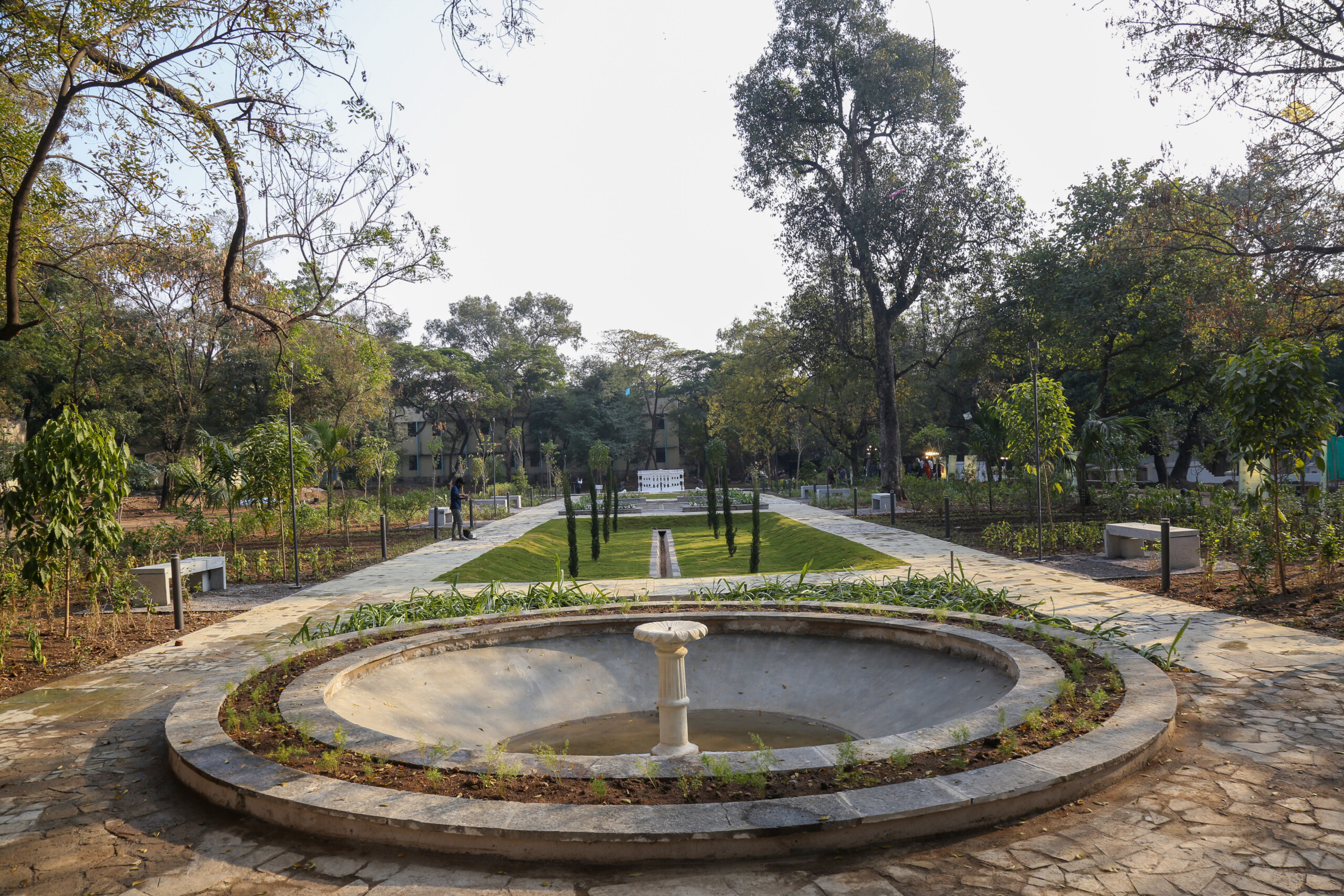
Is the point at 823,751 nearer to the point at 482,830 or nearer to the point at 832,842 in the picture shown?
the point at 832,842

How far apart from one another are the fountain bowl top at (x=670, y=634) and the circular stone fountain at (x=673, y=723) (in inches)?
0.6

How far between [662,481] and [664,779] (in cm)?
3542

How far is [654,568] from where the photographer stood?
47.6 ft

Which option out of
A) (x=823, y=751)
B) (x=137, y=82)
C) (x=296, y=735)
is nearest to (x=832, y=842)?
(x=823, y=751)

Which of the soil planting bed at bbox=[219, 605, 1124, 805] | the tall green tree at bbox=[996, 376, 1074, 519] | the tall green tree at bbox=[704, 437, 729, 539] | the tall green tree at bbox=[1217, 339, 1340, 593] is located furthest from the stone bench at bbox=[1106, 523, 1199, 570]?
the tall green tree at bbox=[704, 437, 729, 539]

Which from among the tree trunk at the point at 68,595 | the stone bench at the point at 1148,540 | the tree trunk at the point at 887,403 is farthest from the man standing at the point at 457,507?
the stone bench at the point at 1148,540

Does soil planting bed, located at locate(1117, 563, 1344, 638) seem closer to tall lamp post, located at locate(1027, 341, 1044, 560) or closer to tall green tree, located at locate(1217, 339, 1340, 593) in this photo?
tall green tree, located at locate(1217, 339, 1340, 593)

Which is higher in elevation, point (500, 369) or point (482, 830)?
point (500, 369)

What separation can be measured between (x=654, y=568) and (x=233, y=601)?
6.92 metres

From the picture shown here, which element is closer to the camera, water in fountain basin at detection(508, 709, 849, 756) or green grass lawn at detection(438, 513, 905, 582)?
water in fountain basin at detection(508, 709, 849, 756)

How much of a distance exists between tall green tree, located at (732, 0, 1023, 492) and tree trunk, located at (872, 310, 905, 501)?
1.7 inches

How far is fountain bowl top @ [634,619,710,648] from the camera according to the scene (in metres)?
4.63

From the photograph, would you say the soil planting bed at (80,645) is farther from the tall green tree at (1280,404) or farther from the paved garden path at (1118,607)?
the tall green tree at (1280,404)

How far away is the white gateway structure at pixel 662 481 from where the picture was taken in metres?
38.4
